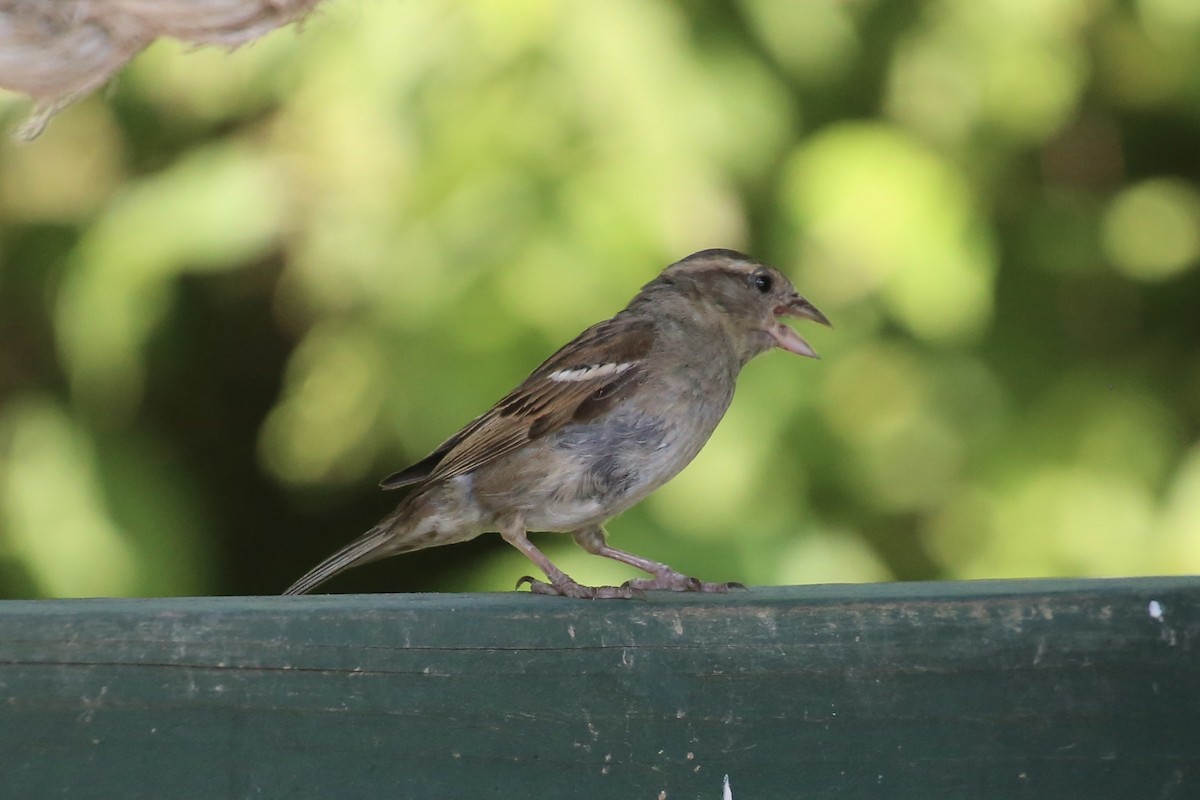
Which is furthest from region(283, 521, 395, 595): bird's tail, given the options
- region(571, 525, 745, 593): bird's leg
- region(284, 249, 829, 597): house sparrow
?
region(571, 525, 745, 593): bird's leg

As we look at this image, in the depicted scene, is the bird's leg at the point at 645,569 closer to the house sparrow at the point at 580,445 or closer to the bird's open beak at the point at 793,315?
the house sparrow at the point at 580,445

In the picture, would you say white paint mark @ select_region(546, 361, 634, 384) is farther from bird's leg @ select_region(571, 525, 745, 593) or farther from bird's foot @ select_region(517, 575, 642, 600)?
bird's foot @ select_region(517, 575, 642, 600)

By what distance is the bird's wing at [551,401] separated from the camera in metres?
2.45

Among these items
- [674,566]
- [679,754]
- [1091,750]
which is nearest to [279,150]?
[674,566]

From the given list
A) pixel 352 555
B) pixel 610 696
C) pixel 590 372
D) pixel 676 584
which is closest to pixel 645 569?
pixel 676 584

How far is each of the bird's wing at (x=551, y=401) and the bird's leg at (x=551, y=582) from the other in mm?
128

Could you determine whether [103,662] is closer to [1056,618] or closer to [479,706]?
[479,706]

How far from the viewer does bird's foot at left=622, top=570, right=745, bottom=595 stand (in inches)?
84.3

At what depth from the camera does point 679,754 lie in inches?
62.9

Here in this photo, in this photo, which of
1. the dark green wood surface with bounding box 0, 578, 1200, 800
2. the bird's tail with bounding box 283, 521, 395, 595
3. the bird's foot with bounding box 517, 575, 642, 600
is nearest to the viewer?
the dark green wood surface with bounding box 0, 578, 1200, 800

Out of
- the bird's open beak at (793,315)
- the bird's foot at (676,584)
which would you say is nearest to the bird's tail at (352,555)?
the bird's foot at (676,584)

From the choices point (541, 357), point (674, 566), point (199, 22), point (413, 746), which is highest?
point (199, 22)

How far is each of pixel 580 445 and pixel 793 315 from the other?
1.73 ft

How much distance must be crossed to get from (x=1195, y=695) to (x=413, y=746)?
86 cm
